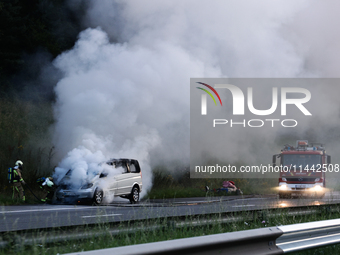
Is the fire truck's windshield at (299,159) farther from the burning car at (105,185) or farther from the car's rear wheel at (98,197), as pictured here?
the car's rear wheel at (98,197)

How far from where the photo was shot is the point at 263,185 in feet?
113

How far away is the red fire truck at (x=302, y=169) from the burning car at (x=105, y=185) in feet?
25.7

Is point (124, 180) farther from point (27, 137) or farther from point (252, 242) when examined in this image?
point (252, 242)

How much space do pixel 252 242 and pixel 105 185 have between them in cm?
1246

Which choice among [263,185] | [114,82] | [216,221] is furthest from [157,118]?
[216,221]

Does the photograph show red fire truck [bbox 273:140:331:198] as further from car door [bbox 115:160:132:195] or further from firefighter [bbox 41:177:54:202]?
firefighter [bbox 41:177:54:202]

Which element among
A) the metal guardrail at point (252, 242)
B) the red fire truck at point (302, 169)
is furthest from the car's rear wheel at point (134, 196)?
the metal guardrail at point (252, 242)

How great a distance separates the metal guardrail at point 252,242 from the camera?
3506mm

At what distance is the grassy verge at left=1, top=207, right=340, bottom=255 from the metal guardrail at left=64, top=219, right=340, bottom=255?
3.82 feet

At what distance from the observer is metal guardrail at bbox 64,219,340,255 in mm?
3506

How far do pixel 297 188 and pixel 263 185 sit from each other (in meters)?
11.4

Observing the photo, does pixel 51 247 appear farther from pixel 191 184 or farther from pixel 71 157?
pixel 191 184

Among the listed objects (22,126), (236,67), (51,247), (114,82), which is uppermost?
(236,67)

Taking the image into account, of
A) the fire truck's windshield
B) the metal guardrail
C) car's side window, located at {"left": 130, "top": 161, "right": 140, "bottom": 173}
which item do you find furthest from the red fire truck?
the metal guardrail
